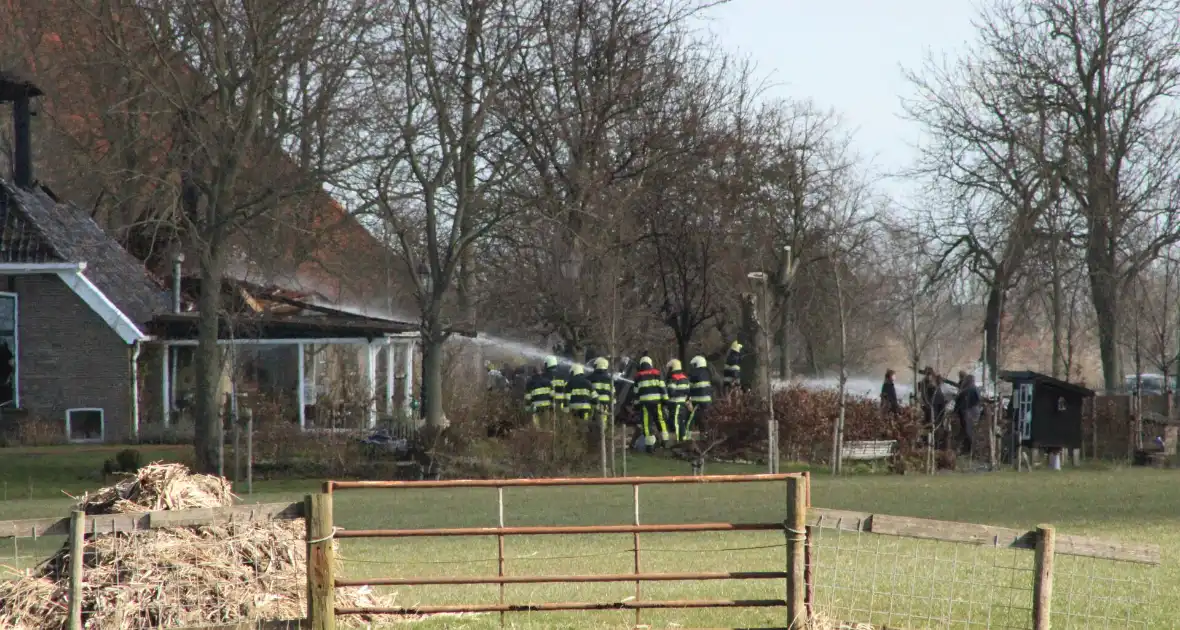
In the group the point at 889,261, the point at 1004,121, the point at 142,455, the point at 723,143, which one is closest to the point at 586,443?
the point at 142,455

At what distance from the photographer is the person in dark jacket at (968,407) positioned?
1303 inches

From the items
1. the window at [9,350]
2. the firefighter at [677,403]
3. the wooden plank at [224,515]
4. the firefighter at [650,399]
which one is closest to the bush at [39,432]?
the window at [9,350]

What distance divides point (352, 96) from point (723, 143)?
1531cm

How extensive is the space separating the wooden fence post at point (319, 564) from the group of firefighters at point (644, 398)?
22034 millimetres

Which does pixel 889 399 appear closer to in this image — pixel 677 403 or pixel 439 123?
pixel 677 403

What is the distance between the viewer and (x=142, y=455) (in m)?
31.1

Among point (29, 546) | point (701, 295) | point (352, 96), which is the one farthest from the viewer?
point (701, 295)

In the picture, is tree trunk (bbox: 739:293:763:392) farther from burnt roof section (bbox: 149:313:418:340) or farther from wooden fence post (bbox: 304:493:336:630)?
wooden fence post (bbox: 304:493:336:630)

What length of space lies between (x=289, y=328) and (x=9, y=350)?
256 inches

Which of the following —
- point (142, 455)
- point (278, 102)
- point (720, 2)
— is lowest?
point (142, 455)

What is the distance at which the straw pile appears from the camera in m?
9.83

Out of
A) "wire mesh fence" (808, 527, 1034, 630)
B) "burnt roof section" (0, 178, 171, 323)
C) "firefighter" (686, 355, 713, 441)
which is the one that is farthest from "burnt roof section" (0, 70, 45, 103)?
"wire mesh fence" (808, 527, 1034, 630)

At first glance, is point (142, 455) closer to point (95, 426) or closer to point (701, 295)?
point (95, 426)

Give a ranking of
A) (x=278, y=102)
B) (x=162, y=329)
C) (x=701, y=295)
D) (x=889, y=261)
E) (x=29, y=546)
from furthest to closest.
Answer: (x=889, y=261), (x=701, y=295), (x=162, y=329), (x=278, y=102), (x=29, y=546)
